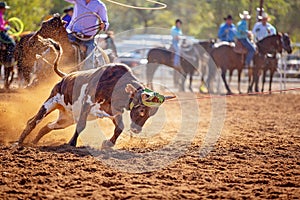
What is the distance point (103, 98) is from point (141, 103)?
554 mm

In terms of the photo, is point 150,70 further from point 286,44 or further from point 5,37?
point 5,37

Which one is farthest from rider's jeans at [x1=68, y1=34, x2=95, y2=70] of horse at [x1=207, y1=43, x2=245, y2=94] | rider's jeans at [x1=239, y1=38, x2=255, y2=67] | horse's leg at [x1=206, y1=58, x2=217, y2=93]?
horse's leg at [x1=206, y1=58, x2=217, y2=93]

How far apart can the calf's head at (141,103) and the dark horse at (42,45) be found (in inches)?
120

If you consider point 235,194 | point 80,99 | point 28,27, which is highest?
point 28,27

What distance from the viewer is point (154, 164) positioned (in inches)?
247

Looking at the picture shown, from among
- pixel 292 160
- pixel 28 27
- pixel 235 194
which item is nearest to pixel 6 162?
pixel 235 194

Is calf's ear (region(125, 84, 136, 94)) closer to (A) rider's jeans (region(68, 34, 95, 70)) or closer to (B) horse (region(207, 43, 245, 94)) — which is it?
(A) rider's jeans (region(68, 34, 95, 70))

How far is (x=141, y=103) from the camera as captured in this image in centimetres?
672

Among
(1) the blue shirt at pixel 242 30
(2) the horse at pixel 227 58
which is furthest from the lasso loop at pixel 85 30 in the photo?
(2) the horse at pixel 227 58

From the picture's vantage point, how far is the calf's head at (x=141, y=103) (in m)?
6.67

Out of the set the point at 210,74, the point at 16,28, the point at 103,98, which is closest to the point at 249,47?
the point at 210,74

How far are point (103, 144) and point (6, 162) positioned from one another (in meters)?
1.49

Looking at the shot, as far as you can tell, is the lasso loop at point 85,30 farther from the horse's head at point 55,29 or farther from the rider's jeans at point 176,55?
the rider's jeans at point 176,55

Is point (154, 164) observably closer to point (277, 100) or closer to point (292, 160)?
point (292, 160)
